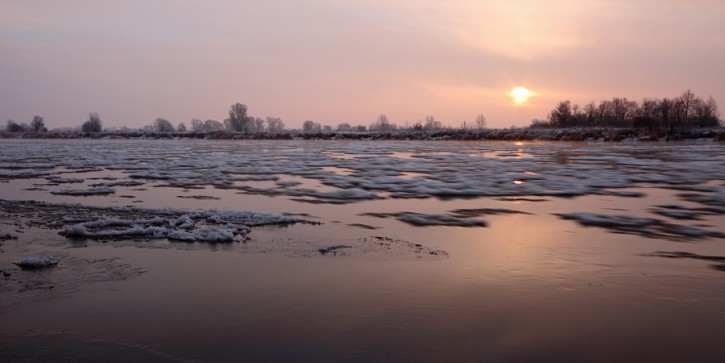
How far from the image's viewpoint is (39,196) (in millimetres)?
9367

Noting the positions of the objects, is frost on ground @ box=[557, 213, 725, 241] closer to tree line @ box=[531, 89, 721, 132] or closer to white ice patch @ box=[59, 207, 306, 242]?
white ice patch @ box=[59, 207, 306, 242]

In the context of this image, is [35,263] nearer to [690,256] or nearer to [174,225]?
[174,225]

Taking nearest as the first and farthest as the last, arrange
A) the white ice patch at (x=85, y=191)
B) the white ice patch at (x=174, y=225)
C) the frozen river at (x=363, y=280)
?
the frozen river at (x=363, y=280) → the white ice patch at (x=174, y=225) → the white ice patch at (x=85, y=191)

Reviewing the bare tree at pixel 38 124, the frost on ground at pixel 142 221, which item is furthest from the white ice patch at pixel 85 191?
the bare tree at pixel 38 124

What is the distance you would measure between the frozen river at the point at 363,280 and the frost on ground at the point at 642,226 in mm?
48

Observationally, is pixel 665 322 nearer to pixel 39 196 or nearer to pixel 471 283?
pixel 471 283

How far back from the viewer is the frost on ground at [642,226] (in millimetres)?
6461

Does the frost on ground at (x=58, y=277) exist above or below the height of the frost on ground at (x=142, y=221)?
below

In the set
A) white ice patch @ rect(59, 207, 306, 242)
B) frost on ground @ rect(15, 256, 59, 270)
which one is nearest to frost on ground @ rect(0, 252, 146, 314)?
frost on ground @ rect(15, 256, 59, 270)


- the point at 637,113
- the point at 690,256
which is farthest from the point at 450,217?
the point at 637,113

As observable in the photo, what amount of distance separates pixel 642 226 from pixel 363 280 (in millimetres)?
4581

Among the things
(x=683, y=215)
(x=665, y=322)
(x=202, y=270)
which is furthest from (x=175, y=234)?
(x=683, y=215)

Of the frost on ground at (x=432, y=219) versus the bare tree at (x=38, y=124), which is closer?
the frost on ground at (x=432, y=219)

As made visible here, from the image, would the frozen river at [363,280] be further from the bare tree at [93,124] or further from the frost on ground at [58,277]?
the bare tree at [93,124]
